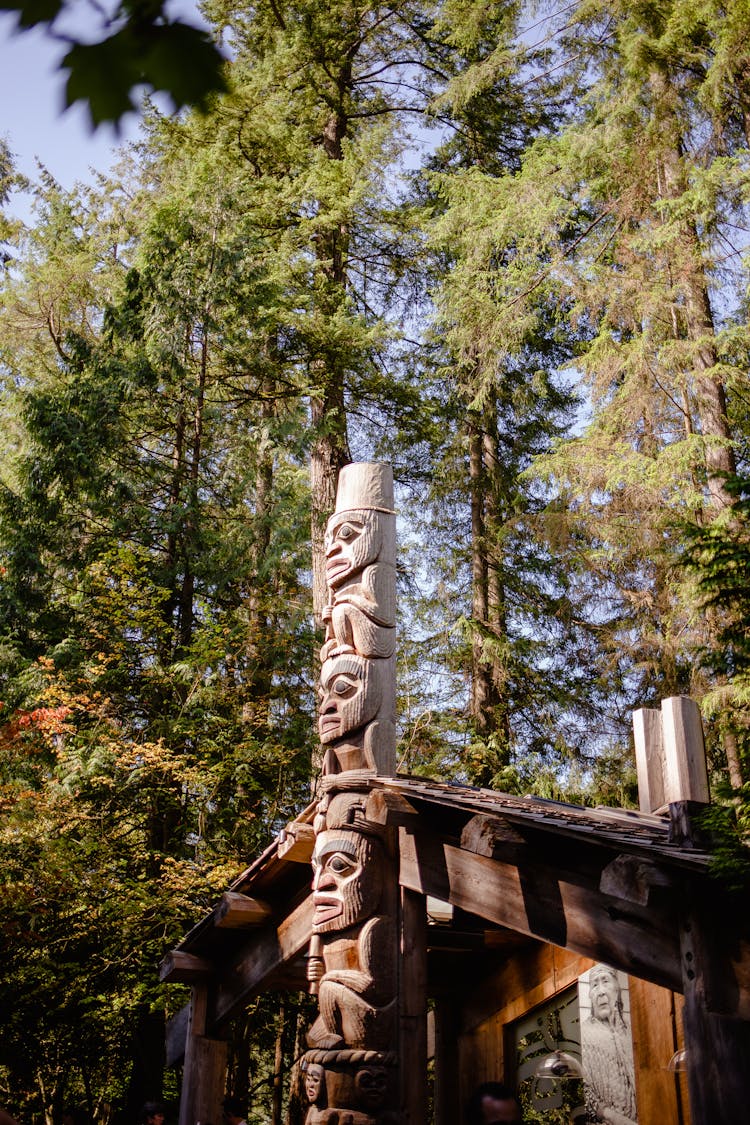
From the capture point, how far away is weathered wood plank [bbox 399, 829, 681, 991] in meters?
4.17

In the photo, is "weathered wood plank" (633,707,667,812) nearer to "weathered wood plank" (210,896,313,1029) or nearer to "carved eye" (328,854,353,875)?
"carved eye" (328,854,353,875)

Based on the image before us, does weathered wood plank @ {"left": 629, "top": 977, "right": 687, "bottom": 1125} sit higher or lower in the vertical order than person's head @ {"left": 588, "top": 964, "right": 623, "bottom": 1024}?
lower

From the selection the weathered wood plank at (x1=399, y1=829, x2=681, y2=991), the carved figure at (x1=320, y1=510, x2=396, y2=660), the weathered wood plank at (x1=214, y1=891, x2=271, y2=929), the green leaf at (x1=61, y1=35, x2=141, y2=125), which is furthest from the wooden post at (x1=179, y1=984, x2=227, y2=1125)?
the green leaf at (x1=61, y1=35, x2=141, y2=125)

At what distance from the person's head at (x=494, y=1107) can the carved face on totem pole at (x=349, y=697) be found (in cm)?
257

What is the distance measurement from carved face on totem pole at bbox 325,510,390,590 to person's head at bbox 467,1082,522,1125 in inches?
138

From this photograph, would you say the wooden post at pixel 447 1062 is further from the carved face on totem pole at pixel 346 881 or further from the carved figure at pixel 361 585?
the carved figure at pixel 361 585

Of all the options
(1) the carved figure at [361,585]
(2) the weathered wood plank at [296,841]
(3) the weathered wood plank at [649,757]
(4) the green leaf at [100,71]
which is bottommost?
(4) the green leaf at [100,71]

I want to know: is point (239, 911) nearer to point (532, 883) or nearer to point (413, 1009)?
point (413, 1009)

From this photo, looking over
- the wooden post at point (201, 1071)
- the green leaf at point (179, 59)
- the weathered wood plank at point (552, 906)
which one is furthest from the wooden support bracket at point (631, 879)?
the wooden post at point (201, 1071)

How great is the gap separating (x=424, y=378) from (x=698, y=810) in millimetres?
14407

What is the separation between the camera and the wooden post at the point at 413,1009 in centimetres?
557

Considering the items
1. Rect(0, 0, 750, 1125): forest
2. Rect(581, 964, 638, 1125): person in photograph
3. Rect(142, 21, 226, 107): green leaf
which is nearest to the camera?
Rect(142, 21, 226, 107): green leaf

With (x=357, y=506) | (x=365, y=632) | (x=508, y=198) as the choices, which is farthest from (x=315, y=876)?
(x=508, y=198)

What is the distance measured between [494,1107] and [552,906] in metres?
0.91
